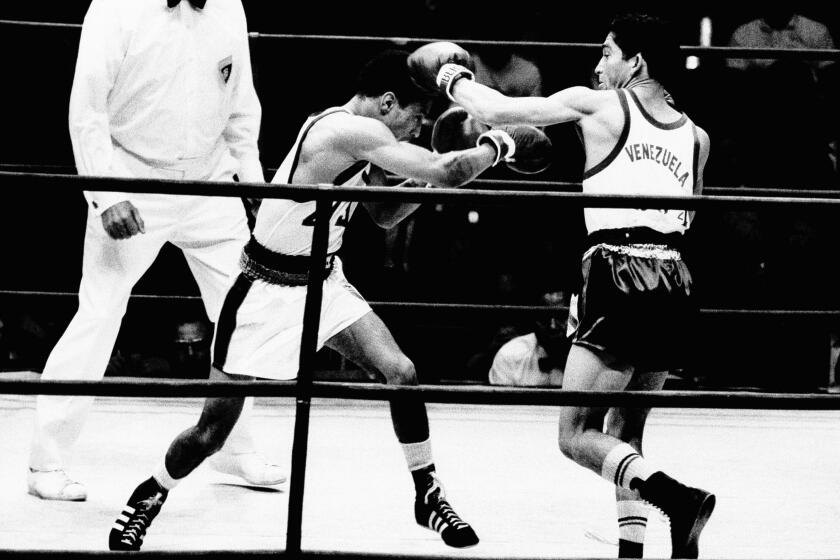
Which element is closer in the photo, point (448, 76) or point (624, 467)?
point (624, 467)

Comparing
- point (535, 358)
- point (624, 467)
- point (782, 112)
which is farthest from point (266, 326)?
point (782, 112)

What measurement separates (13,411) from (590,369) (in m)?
2.16

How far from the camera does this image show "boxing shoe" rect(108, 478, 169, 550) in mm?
2352

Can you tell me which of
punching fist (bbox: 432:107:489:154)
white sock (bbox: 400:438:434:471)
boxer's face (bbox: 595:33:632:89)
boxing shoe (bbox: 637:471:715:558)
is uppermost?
boxer's face (bbox: 595:33:632:89)

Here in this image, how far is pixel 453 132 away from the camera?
285 centimetres

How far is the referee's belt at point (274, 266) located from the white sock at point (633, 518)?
817mm

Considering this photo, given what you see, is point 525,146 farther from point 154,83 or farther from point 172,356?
point 172,356

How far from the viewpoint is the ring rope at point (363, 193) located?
1.90 m

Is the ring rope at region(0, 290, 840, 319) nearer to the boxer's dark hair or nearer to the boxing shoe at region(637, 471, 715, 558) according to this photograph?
the boxer's dark hair

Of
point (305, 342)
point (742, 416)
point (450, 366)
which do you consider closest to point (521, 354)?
point (450, 366)

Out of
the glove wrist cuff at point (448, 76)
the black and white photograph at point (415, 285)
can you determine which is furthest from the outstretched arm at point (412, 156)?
the glove wrist cuff at point (448, 76)

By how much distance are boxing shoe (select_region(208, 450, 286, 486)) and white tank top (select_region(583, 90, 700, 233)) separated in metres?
1.13

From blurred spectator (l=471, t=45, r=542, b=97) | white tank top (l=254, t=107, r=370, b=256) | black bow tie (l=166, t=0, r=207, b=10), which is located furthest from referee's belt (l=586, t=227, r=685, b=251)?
blurred spectator (l=471, t=45, r=542, b=97)

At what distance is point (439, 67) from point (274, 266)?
0.57m
